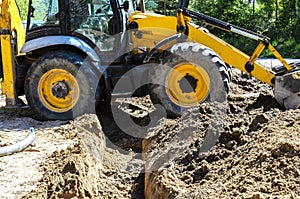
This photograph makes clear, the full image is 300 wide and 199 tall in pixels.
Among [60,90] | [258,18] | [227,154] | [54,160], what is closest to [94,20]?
[60,90]

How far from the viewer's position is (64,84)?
314 inches

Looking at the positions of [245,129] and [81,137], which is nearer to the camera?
[245,129]

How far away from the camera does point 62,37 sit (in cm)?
796

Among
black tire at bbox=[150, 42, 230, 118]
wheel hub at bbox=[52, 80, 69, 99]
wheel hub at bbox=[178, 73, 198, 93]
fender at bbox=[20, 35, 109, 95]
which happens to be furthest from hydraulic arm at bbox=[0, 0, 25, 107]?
wheel hub at bbox=[178, 73, 198, 93]

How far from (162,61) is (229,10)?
1162cm

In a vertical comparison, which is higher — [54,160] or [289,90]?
[289,90]

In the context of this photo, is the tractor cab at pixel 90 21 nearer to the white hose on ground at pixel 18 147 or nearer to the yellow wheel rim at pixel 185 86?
the yellow wheel rim at pixel 185 86

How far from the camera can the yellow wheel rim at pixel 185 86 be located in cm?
748

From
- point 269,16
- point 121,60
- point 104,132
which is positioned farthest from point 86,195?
point 269,16

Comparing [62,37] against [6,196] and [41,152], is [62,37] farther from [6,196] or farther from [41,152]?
[6,196]

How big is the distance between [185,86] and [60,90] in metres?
2.03

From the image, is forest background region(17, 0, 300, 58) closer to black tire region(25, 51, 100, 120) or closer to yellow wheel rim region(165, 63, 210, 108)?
black tire region(25, 51, 100, 120)

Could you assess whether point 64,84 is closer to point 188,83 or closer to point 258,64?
point 188,83

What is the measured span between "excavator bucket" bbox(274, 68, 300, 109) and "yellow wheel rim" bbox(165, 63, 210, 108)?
113 centimetres
